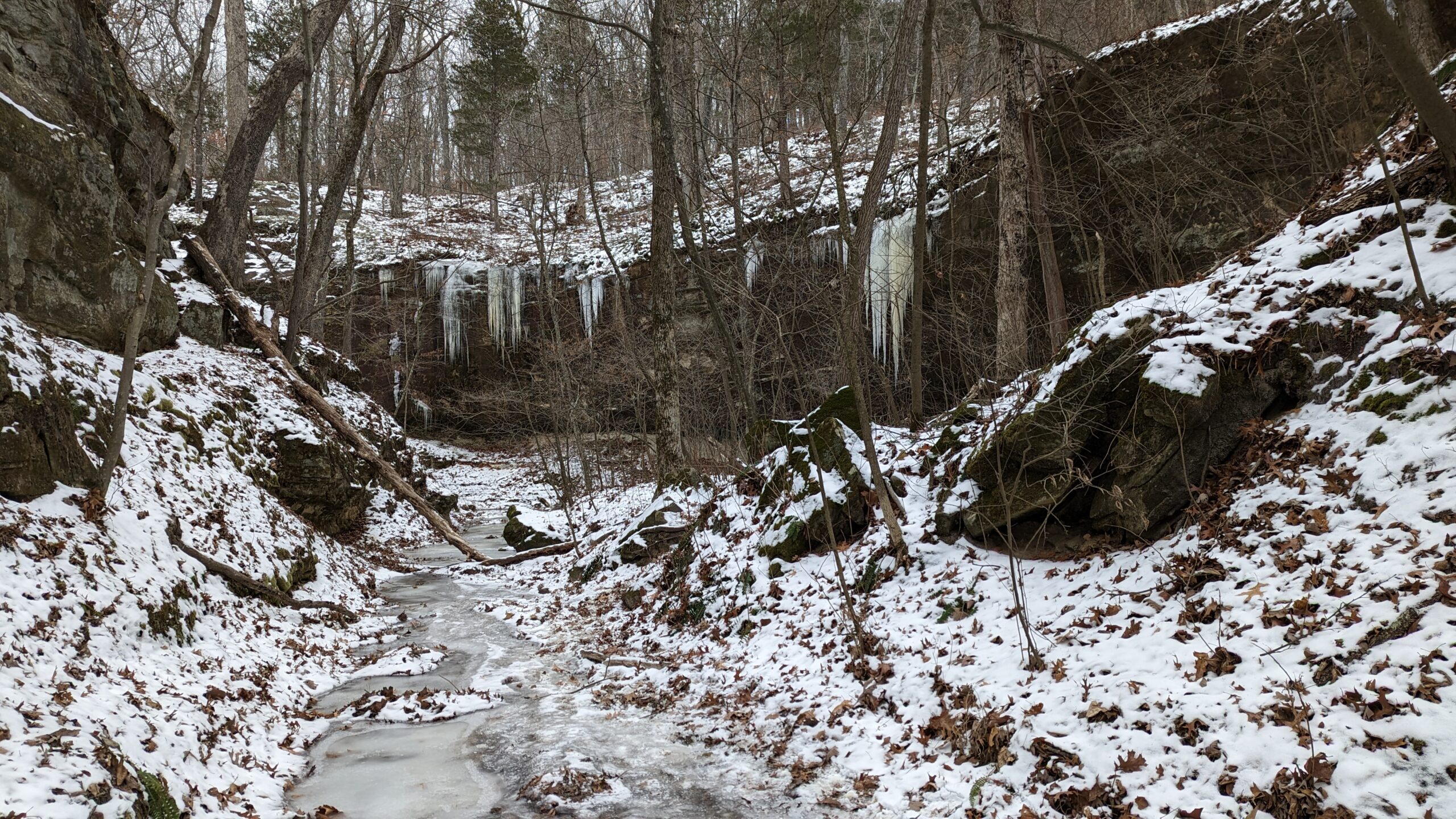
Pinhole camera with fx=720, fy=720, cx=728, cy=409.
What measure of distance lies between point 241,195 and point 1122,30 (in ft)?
52.8

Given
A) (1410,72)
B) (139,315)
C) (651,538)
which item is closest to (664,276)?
(651,538)

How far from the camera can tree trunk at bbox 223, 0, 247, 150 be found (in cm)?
1386

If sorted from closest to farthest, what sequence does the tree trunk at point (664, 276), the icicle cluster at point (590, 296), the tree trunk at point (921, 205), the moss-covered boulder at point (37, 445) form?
the moss-covered boulder at point (37, 445) < the tree trunk at point (921, 205) < the tree trunk at point (664, 276) < the icicle cluster at point (590, 296)

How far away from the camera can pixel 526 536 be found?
12094 millimetres

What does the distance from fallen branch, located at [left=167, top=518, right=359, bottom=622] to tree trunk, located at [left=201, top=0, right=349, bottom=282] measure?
707 centimetres

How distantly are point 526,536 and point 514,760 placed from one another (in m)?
8.22

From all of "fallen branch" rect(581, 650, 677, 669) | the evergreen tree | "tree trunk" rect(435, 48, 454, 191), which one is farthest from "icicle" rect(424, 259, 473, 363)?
"fallen branch" rect(581, 650, 677, 669)

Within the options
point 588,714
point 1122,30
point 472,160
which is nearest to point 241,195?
point 588,714

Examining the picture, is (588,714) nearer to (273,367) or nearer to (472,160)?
(273,367)

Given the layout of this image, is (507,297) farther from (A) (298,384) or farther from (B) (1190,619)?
(B) (1190,619)

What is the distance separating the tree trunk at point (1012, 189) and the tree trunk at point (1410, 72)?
4059mm

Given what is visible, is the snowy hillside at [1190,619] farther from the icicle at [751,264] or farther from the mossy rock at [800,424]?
the icicle at [751,264]

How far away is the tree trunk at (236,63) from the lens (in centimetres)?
1386

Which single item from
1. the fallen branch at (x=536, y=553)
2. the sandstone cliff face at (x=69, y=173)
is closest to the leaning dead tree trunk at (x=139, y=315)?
the sandstone cliff face at (x=69, y=173)
